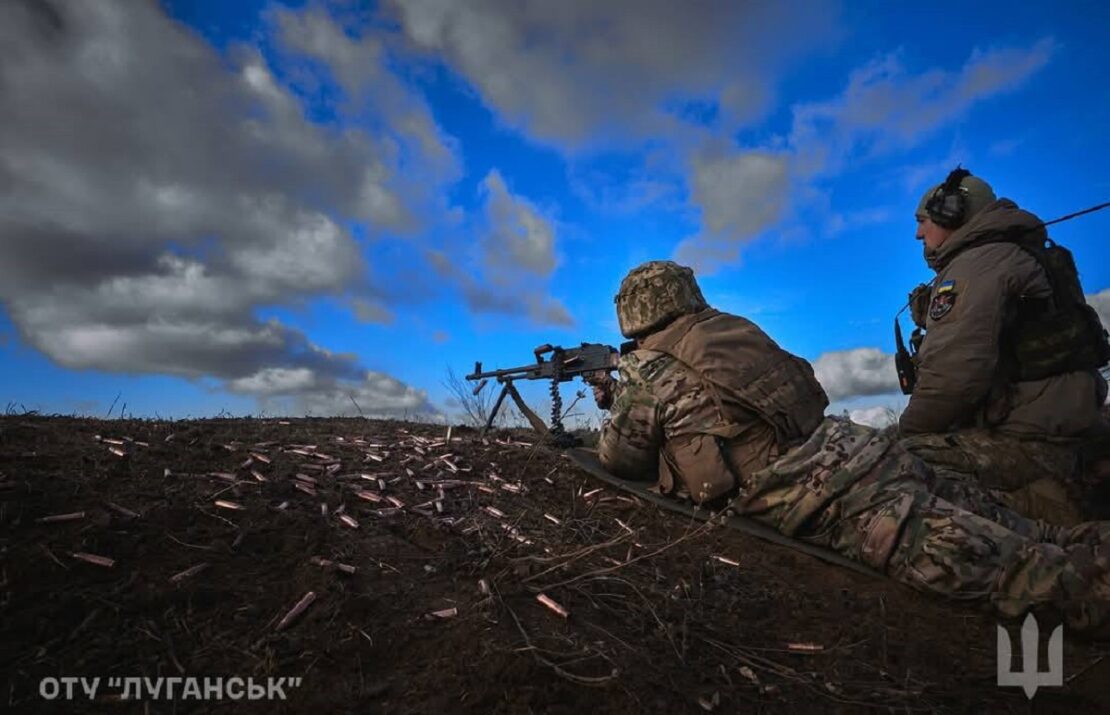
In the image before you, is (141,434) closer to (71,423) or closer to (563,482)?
(71,423)

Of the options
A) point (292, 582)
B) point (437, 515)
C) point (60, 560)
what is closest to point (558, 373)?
point (437, 515)

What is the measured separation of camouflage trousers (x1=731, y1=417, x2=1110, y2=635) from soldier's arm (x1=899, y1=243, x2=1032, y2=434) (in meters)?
0.92

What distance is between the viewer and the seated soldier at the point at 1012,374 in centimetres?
512

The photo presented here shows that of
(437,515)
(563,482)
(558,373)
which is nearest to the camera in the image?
(437,515)

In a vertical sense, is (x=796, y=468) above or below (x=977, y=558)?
above

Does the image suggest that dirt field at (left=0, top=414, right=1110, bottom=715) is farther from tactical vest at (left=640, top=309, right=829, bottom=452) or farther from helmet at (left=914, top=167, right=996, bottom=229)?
helmet at (left=914, top=167, right=996, bottom=229)

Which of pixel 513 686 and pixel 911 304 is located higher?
pixel 911 304

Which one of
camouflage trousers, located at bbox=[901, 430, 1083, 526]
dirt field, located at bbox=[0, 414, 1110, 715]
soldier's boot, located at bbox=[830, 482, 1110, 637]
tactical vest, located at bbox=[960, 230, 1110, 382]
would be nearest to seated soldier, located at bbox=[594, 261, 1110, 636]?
soldier's boot, located at bbox=[830, 482, 1110, 637]

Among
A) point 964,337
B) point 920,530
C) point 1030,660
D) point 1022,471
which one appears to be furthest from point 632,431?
point 1022,471

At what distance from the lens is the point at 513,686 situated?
2.48 m

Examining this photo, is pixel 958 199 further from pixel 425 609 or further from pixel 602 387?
pixel 425 609

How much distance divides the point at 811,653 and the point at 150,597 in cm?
341

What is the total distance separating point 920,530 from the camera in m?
4.03

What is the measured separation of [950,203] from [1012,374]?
72.7 inches
